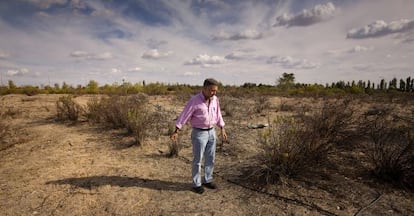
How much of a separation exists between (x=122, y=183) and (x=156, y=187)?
629 millimetres

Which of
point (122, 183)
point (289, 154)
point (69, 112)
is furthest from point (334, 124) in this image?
point (69, 112)

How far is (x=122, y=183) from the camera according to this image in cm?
441

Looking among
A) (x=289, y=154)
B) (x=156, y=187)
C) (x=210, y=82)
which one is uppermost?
(x=210, y=82)

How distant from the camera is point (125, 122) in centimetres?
764

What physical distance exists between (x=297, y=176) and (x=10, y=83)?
26.7m

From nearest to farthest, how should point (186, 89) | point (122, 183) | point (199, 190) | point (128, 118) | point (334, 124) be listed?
point (199, 190), point (122, 183), point (334, 124), point (128, 118), point (186, 89)

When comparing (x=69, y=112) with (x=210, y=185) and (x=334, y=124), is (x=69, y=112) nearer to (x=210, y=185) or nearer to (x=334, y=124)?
(x=210, y=185)

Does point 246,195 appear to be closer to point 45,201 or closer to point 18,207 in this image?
point 45,201

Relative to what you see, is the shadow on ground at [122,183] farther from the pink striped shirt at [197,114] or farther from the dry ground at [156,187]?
the pink striped shirt at [197,114]

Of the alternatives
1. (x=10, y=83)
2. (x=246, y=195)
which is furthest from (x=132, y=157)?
(x=10, y=83)

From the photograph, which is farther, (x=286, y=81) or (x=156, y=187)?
(x=286, y=81)

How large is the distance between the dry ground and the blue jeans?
300 millimetres

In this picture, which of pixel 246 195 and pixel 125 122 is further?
pixel 125 122

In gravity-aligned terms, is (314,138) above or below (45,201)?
above
